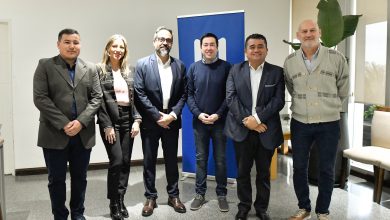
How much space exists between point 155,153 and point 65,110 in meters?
0.91

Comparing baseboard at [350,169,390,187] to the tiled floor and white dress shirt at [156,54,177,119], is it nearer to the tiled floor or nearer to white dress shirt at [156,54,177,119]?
the tiled floor

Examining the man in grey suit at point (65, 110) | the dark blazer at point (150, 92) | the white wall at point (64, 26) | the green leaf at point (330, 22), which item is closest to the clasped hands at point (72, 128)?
the man in grey suit at point (65, 110)

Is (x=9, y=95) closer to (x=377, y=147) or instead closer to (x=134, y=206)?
(x=134, y=206)

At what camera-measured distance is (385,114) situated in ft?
12.4

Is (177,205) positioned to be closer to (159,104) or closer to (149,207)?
(149,207)

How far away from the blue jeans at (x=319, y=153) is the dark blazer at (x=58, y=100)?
1.67 metres

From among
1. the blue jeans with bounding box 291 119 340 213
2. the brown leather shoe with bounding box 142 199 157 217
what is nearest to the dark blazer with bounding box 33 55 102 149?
the brown leather shoe with bounding box 142 199 157 217

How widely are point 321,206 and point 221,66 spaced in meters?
1.48

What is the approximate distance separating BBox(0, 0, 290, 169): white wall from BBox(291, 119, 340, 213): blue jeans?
2.53m

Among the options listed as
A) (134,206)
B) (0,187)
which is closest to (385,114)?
(134,206)

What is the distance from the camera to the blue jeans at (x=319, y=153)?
2842 millimetres

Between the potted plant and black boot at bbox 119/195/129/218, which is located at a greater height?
the potted plant

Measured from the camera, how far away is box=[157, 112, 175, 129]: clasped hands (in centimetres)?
313

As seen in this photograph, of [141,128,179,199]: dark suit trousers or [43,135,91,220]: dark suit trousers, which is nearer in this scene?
[43,135,91,220]: dark suit trousers
